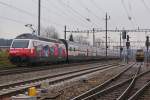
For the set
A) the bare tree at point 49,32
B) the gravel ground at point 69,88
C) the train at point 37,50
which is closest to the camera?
Answer: the gravel ground at point 69,88

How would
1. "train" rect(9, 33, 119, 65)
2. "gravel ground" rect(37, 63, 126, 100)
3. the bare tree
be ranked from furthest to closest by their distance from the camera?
the bare tree < "train" rect(9, 33, 119, 65) < "gravel ground" rect(37, 63, 126, 100)

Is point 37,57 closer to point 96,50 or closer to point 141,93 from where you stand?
point 141,93

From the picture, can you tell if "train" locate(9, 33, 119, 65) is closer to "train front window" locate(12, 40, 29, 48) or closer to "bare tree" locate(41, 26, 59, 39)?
"train front window" locate(12, 40, 29, 48)

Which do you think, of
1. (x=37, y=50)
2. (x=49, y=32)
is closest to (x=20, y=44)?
(x=37, y=50)

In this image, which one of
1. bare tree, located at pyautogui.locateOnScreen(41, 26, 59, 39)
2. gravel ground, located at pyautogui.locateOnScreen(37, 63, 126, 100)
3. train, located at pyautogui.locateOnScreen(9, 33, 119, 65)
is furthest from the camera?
bare tree, located at pyautogui.locateOnScreen(41, 26, 59, 39)

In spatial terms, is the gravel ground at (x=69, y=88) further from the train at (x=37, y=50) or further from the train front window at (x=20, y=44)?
the train front window at (x=20, y=44)

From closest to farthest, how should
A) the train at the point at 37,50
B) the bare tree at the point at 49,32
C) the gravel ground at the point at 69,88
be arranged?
the gravel ground at the point at 69,88 < the train at the point at 37,50 < the bare tree at the point at 49,32

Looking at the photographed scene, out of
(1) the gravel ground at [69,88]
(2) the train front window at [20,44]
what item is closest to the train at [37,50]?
(2) the train front window at [20,44]

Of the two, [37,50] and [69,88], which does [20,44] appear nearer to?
[37,50]

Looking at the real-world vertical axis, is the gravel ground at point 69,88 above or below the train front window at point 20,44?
below

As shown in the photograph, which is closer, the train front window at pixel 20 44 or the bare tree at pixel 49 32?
the train front window at pixel 20 44

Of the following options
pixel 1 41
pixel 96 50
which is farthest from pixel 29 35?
pixel 1 41

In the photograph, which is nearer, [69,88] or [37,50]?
→ [69,88]

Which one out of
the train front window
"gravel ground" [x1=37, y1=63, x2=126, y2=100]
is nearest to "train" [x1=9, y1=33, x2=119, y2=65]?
the train front window
